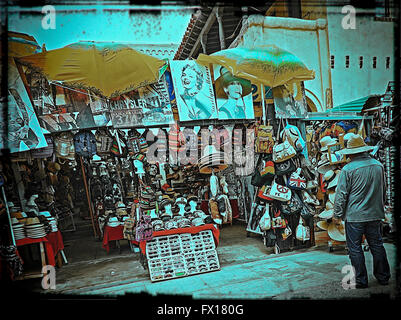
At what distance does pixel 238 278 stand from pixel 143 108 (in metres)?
2.70

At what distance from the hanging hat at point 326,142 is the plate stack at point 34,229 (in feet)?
14.5

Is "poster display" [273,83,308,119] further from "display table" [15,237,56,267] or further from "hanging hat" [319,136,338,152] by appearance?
"display table" [15,237,56,267]

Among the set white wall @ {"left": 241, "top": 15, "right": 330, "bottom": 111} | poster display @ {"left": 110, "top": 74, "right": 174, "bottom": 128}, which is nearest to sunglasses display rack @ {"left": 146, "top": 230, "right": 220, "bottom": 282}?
poster display @ {"left": 110, "top": 74, "right": 174, "bottom": 128}

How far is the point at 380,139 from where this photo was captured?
15.5ft

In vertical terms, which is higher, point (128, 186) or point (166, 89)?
point (166, 89)

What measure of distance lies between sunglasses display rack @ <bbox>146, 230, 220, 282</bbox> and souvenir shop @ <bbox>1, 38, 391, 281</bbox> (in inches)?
0.5

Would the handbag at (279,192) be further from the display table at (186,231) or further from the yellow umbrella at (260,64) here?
the yellow umbrella at (260,64)

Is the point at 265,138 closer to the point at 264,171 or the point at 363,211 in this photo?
the point at 264,171

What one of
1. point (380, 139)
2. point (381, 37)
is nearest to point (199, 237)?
point (380, 139)

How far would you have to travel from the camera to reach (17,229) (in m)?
3.51

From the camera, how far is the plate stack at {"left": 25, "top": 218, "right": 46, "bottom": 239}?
141 inches

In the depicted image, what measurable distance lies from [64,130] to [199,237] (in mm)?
2400
